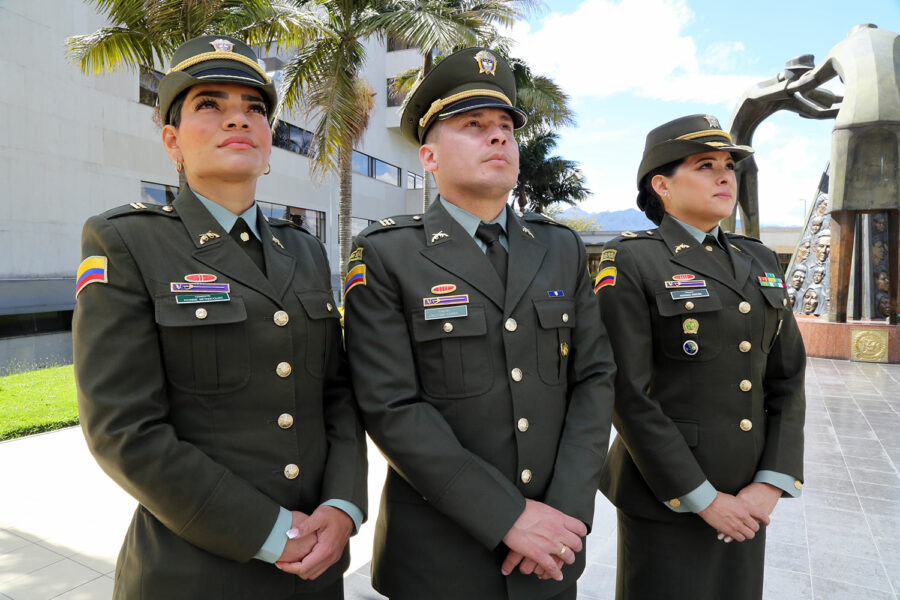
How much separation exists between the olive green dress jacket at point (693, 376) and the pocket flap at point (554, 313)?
1.00 feet

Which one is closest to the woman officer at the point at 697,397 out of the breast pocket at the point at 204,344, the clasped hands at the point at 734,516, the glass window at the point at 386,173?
the clasped hands at the point at 734,516

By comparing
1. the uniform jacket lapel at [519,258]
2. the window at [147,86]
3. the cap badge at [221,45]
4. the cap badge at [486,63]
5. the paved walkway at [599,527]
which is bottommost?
the paved walkway at [599,527]

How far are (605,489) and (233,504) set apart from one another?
148 centimetres

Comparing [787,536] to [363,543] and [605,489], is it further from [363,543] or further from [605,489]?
[363,543]

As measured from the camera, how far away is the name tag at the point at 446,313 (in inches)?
66.3

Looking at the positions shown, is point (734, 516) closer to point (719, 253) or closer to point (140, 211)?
point (719, 253)

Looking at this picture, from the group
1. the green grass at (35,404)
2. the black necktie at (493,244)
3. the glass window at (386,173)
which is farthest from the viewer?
the glass window at (386,173)

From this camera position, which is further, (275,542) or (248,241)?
(248,241)

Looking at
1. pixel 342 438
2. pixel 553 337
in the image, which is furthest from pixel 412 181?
pixel 342 438

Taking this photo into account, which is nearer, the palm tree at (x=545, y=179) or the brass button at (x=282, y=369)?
the brass button at (x=282, y=369)

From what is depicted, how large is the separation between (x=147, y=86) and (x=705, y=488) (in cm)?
1716

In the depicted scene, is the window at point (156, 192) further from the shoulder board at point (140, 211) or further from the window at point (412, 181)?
the shoulder board at point (140, 211)

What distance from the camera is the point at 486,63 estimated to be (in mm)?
1933

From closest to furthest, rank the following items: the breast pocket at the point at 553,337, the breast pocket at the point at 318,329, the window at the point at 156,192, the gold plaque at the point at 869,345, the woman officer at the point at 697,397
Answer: the breast pocket at the point at 318,329 < the breast pocket at the point at 553,337 < the woman officer at the point at 697,397 < the gold plaque at the point at 869,345 < the window at the point at 156,192
